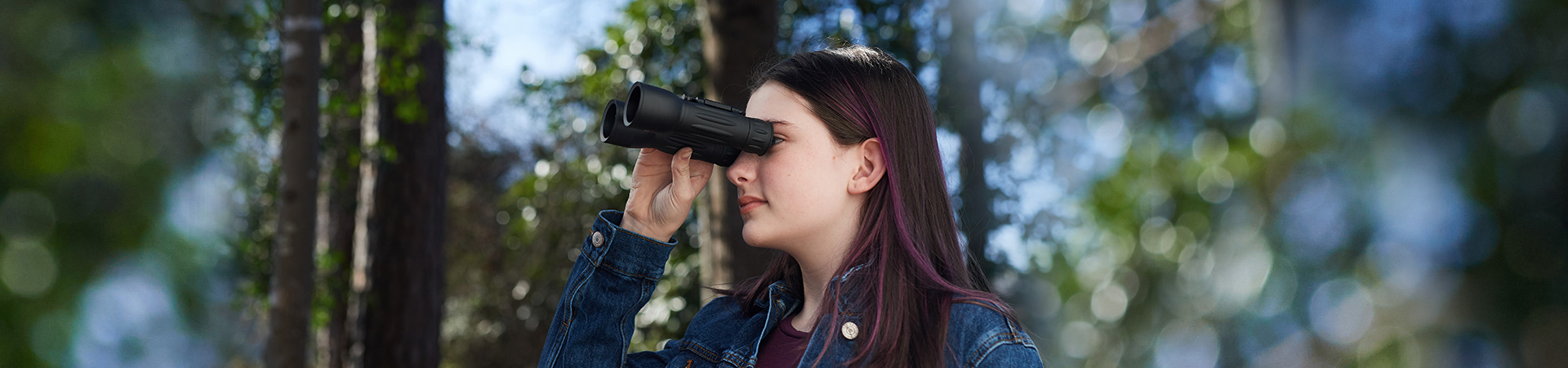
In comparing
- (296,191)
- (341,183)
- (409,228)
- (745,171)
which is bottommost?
(409,228)

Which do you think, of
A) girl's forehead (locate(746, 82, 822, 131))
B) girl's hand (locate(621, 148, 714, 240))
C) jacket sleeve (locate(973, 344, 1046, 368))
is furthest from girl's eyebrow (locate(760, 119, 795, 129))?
jacket sleeve (locate(973, 344, 1046, 368))

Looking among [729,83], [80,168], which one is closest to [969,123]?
[729,83]

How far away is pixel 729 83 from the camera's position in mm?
3162

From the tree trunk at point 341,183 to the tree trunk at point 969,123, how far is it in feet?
7.60

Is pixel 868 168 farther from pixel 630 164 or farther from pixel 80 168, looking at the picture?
pixel 630 164

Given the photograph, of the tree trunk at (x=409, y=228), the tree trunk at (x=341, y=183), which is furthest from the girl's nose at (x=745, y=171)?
the tree trunk at (x=409, y=228)

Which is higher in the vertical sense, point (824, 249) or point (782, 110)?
point (782, 110)

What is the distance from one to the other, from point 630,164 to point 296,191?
1570 mm

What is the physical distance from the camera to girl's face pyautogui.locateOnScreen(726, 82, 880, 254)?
129 centimetres

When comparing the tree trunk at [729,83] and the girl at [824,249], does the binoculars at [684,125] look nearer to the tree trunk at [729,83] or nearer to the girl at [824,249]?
the girl at [824,249]

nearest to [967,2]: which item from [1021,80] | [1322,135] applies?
[1021,80]

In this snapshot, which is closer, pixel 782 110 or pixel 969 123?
pixel 782 110

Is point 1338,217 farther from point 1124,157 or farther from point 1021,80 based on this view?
point 1124,157

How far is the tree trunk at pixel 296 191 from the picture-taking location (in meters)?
2.82
